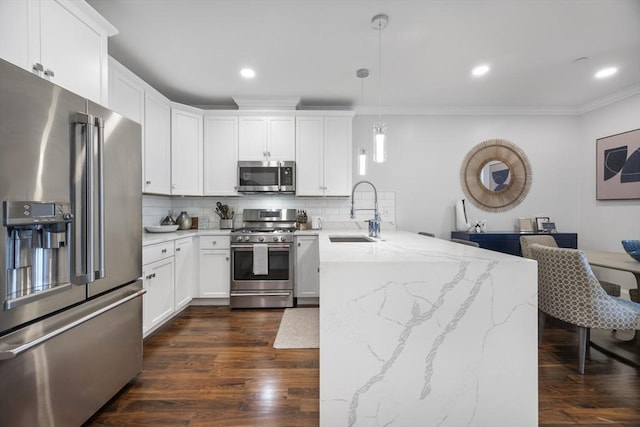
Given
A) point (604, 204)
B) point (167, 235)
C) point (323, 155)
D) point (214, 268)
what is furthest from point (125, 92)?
point (604, 204)

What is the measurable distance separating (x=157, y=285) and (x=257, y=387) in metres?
1.40

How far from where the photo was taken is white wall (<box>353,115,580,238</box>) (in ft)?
13.3

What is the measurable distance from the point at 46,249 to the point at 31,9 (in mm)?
1249

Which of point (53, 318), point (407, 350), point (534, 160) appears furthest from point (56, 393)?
point (534, 160)

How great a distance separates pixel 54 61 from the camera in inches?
61.0

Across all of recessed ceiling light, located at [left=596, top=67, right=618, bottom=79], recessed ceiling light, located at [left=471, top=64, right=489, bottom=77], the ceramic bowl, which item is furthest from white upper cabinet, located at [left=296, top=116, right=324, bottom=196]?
recessed ceiling light, located at [left=596, top=67, right=618, bottom=79]

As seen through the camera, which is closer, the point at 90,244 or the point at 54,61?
the point at 90,244

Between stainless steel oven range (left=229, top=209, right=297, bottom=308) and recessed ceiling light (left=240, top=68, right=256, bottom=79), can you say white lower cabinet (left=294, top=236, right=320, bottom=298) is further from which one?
recessed ceiling light (left=240, top=68, right=256, bottom=79)

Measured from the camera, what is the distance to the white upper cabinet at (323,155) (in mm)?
3664

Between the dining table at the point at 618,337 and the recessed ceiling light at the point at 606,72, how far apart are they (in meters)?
1.96

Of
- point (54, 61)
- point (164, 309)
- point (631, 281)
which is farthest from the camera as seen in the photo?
point (631, 281)

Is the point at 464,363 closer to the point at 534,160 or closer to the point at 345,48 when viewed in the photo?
the point at 345,48

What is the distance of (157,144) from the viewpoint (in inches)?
122

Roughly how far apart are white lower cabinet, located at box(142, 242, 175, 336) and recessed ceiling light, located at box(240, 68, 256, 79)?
194cm
